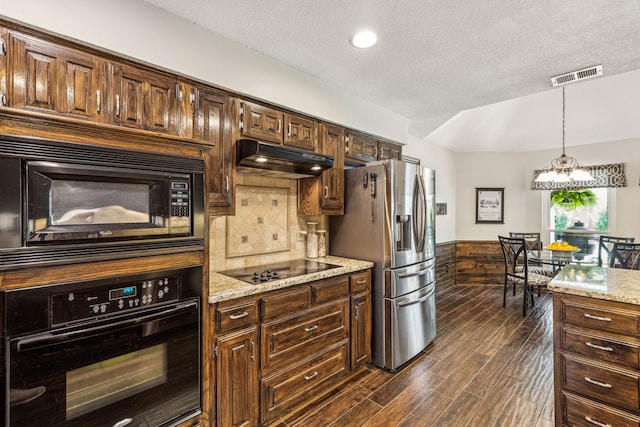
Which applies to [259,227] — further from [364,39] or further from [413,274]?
[364,39]

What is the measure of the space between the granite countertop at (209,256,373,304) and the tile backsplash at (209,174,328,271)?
10.9 inches

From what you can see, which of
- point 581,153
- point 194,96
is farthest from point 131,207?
point 581,153

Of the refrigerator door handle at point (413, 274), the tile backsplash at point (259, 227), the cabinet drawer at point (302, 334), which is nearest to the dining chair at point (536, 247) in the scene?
the refrigerator door handle at point (413, 274)

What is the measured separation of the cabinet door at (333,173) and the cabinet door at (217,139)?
965 mm

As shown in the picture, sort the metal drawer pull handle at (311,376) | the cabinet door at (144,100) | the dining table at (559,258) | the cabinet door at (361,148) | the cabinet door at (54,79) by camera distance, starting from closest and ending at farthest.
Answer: the cabinet door at (54,79) → the cabinet door at (144,100) → the metal drawer pull handle at (311,376) → the cabinet door at (361,148) → the dining table at (559,258)

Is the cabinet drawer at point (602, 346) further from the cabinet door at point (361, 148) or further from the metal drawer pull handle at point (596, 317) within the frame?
the cabinet door at point (361, 148)

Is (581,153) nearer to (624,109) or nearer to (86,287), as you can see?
(624,109)

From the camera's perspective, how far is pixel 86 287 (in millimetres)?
1305

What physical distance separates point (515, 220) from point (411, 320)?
4.23 meters

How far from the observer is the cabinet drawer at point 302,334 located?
208cm

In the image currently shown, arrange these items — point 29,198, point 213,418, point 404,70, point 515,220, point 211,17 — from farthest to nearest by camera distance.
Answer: point 515,220 < point 404,70 < point 211,17 < point 213,418 < point 29,198

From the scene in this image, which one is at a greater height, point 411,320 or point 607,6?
point 607,6

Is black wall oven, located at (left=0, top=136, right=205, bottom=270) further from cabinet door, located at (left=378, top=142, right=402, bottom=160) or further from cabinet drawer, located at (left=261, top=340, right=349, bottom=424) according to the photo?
cabinet door, located at (left=378, top=142, right=402, bottom=160)

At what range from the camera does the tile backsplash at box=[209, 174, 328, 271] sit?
8.33ft
